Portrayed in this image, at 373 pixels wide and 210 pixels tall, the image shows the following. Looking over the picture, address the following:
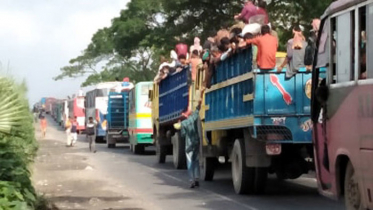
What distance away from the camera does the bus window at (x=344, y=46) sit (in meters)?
9.20

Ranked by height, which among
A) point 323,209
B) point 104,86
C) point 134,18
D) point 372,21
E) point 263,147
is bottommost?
point 323,209

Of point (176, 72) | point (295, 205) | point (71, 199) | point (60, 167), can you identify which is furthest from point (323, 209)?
point (60, 167)

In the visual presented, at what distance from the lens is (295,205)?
1373 centimetres

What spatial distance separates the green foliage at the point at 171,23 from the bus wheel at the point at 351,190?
19268mm

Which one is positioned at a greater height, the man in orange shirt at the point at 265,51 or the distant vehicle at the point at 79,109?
the distant vehicle at the point at 79,109

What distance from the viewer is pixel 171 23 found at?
119 feet

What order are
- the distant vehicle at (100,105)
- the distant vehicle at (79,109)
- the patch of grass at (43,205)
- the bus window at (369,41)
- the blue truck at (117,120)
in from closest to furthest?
1. the bus window at (369,41)
2. the patch of grass at (43,205)
3. the blue truck at (117,120)
4. the distant vehicle at (100,105)
5. the distant vehicle at (79,109)

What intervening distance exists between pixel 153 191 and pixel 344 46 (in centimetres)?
828

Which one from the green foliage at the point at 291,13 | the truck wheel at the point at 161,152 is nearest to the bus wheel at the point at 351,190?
the truck wheel at the point at 161,152

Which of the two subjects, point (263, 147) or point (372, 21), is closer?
point (372, 21)

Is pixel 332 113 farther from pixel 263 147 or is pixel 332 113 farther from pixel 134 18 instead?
pixel 134 18

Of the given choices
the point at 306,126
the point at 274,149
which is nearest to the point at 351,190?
the point at 306,126

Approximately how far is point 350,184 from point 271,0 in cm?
2255

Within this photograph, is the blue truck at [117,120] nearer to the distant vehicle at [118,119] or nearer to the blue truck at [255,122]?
the distant vehicle at [118,119]
